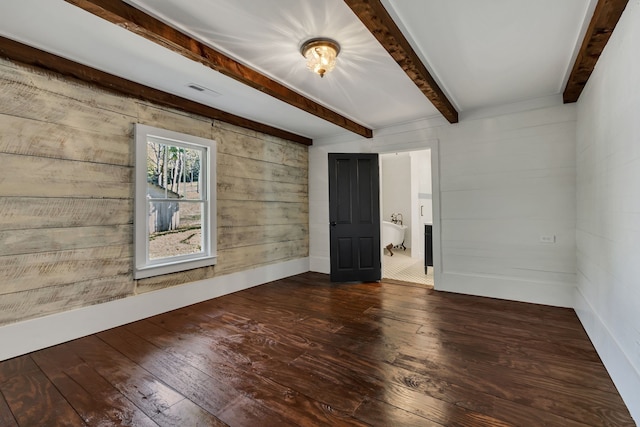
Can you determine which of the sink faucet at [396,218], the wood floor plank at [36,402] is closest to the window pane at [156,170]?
the wood floor plank at [36,402]

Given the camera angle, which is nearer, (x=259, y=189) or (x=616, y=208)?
(x=616, y=208)

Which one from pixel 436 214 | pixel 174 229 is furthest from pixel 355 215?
pixel 174 229

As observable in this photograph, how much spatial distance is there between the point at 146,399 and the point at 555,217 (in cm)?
437

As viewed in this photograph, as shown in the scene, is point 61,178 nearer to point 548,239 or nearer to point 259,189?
point 259,189

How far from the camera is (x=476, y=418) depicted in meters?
1.64

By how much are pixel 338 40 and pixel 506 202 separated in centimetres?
295

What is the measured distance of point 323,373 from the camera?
2088 mm

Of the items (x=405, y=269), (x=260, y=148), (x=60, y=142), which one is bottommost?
(x=405, y=269)

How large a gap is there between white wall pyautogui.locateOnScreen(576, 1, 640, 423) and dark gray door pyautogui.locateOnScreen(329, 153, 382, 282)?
2.56 m

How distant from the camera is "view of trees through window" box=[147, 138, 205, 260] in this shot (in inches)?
132

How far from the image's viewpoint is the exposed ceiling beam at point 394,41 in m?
1.76

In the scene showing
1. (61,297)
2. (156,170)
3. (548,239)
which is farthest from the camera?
(548,239)

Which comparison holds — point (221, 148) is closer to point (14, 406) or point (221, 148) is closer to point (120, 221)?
point (120, 221)

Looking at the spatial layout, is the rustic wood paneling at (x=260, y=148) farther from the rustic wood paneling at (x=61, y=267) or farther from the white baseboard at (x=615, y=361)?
the white baseboard at (x=615, y=361)
